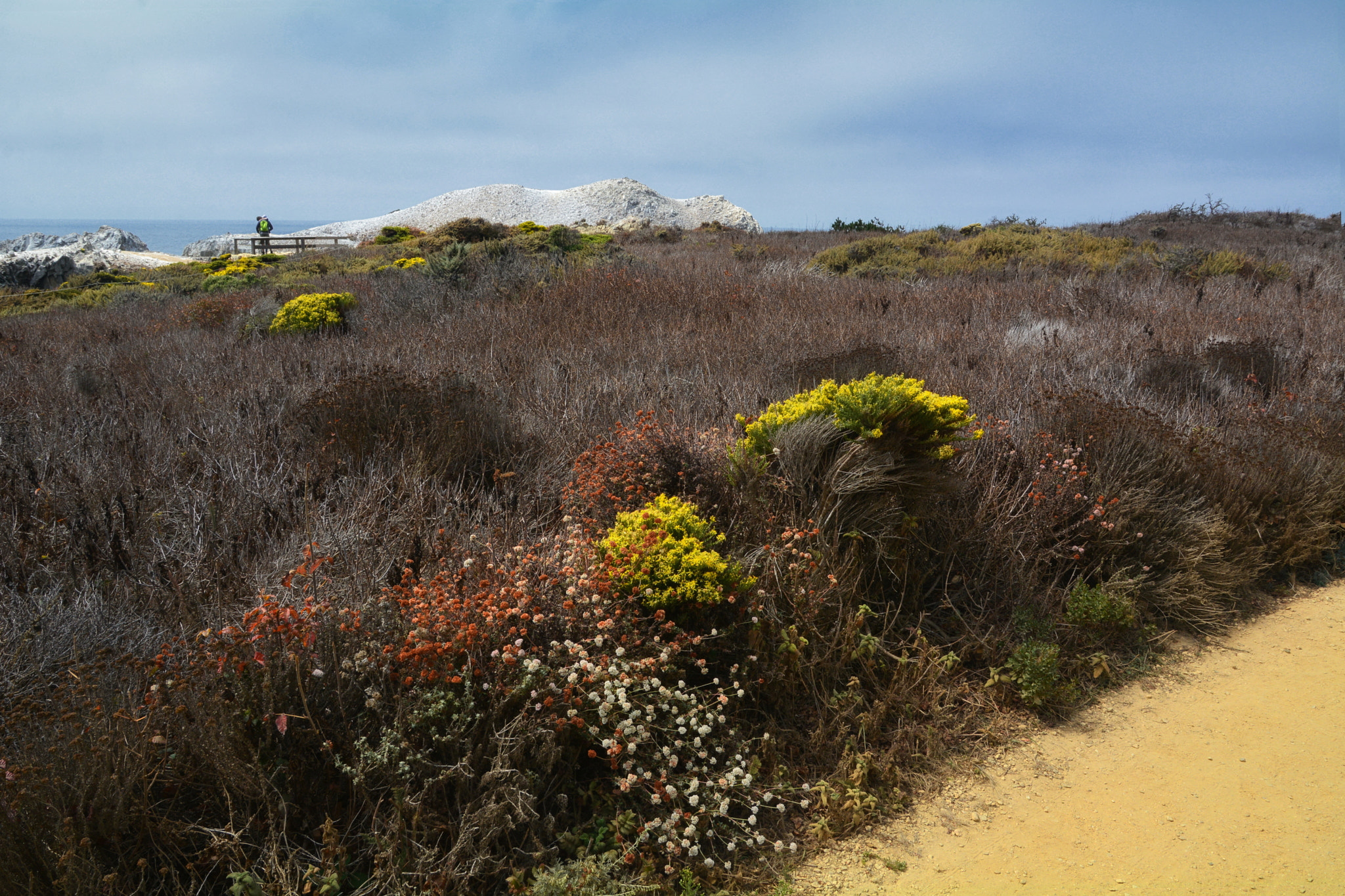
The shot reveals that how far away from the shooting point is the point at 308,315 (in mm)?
9719

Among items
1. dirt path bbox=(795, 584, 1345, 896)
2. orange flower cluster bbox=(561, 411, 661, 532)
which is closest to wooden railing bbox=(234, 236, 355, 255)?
orange flower cluster bbox=(561, 411, 661, 532)

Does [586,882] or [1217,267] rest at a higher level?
[1217,267]

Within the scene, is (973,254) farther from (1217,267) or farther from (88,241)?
(88,241)

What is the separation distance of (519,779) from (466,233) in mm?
20356

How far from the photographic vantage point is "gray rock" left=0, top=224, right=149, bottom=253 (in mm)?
39531

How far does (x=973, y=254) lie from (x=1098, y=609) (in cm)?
1441

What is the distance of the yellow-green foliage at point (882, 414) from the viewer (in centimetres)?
371

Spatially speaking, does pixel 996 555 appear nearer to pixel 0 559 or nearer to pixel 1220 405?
pixel 1220 405

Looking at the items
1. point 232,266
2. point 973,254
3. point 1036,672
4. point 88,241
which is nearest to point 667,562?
point 1036,672

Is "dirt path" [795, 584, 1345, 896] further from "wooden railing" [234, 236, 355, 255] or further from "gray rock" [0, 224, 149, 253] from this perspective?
"gray rock" [0, 224, 149, 253]

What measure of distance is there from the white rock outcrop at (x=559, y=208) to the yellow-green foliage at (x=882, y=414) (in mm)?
39154

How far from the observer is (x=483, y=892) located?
232 centimetres

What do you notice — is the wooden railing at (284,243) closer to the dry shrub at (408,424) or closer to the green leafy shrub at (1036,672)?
the dry shrub at (408,424)

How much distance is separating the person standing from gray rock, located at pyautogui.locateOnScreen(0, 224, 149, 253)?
1271cm
